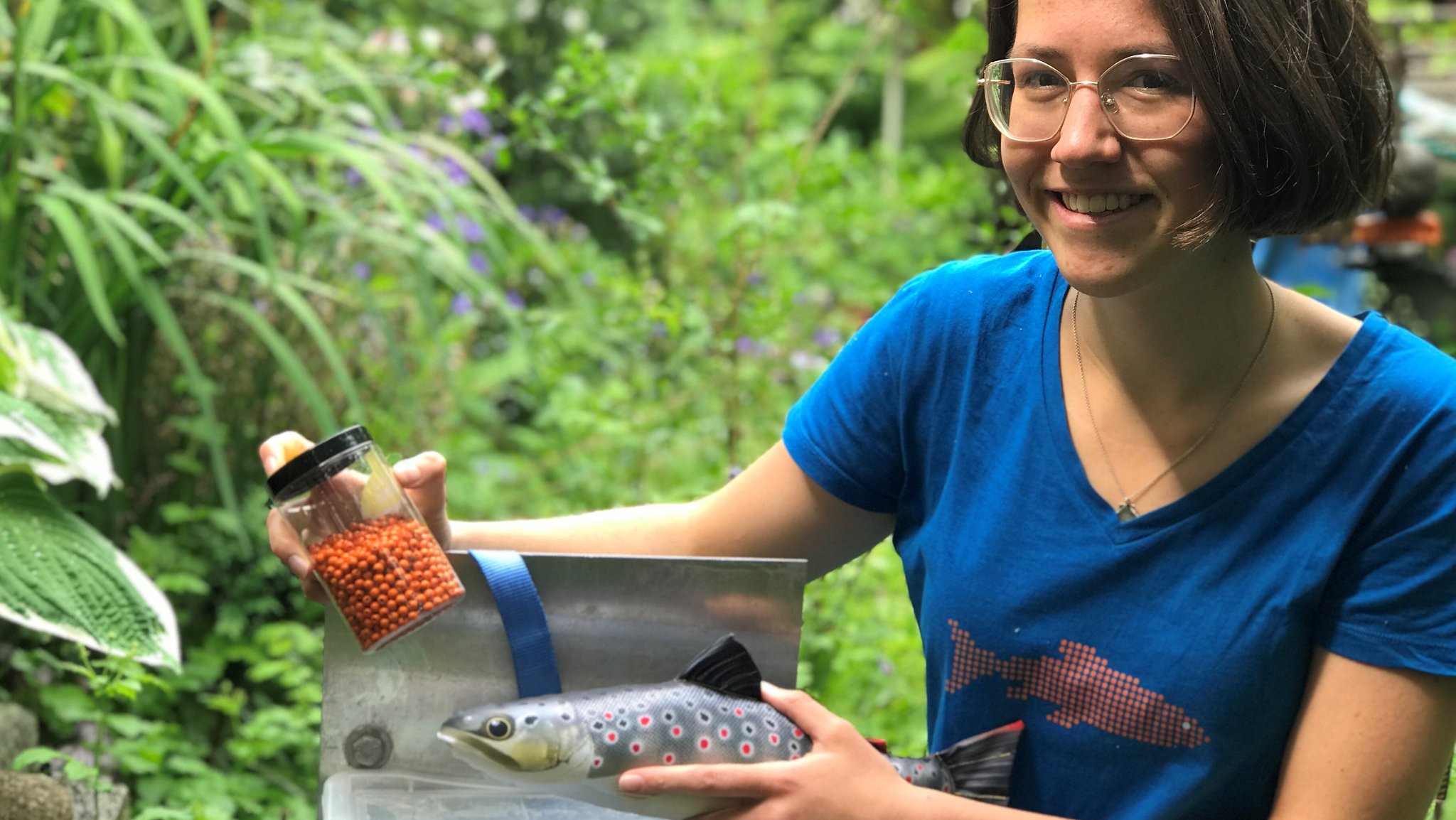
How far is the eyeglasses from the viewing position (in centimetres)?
116

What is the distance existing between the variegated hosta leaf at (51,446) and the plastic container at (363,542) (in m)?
0.89

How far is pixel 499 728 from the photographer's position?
1.09 m

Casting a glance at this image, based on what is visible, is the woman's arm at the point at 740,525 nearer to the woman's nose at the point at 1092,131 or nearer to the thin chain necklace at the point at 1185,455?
the thin chain necklace at the point at 1185,455

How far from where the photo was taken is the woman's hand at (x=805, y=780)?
112 centimetres

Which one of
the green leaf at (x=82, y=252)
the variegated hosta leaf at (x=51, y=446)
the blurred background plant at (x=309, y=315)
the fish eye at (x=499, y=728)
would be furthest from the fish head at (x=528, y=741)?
the green leaf at (x=82, y=252)

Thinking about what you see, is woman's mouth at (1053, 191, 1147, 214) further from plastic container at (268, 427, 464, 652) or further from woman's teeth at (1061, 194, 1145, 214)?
plastic container at (268, 427, 464, 652)

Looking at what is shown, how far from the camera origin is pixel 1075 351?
1.39 m

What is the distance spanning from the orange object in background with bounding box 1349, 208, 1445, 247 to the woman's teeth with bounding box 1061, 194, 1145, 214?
3333 millimetres

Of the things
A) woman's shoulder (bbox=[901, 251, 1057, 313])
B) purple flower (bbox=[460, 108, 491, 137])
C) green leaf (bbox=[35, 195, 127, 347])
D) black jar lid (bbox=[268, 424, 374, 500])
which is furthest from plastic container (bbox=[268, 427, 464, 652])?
purple flower (bbox=[460, 108, 491, 137])

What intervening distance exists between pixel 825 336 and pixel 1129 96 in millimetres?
2612

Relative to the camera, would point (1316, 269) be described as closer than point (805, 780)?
No

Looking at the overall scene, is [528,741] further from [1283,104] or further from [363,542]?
[1283,104]

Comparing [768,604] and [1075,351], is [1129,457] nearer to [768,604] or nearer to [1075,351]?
[1075,351]

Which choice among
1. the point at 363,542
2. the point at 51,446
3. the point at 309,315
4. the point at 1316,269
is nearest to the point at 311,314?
the point at 309,315
